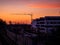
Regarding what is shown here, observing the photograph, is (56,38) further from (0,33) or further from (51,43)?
(0,33)

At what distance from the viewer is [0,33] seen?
816 inches

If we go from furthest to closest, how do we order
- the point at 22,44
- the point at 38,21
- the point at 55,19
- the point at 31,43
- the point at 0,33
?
the point at 38,21 < the point at 55,19 < the point at 0,33 < the point at 22,44 < the point at 31,43

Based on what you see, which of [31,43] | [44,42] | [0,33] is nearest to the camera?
[31,43]

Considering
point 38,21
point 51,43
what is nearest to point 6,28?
point 38,21

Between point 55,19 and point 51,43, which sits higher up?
point 55,19

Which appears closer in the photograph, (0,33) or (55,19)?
(0,33)

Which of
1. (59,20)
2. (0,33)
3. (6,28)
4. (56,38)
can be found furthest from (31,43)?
(59,20)

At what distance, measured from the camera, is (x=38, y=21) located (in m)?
25.4

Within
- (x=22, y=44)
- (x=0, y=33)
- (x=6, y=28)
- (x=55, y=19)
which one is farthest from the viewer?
(x=55, y=19)

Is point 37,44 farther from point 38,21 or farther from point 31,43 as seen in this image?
point 38,21

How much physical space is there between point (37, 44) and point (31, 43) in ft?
1.74

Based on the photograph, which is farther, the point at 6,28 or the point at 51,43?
the point at 6,28

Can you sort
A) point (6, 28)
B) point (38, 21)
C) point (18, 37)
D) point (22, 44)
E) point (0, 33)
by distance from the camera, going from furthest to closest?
point (38, 21), point (0, 33), point (6, 28), point (18, 37), point (22, 44)

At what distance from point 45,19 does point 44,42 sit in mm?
14056
